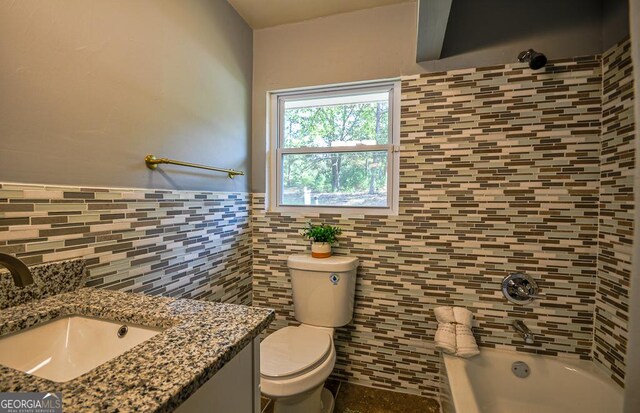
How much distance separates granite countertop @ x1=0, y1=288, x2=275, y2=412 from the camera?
42cm

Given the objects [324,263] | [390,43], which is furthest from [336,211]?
[390,43]

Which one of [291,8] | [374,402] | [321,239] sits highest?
[291,8]

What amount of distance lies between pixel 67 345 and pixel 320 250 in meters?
1.18

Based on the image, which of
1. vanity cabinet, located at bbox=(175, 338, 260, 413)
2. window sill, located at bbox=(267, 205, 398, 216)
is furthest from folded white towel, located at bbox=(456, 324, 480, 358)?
vanity cabinet, located at bbox=(175, 338, 260, 413)

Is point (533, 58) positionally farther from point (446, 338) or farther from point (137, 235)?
point (137, 235)

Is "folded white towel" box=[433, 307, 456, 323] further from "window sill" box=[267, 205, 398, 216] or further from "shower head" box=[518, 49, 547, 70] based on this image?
"shower head" box=[518, 49, 547, 70]

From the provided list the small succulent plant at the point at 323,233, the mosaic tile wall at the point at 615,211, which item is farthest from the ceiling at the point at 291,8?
the small succulent plant at the point at 323,233

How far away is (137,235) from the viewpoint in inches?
44.6

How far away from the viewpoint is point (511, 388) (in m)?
1.46

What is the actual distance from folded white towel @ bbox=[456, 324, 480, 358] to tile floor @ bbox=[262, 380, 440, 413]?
17.6 inches

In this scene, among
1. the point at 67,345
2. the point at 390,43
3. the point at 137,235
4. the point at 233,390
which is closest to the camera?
the point at 233,390

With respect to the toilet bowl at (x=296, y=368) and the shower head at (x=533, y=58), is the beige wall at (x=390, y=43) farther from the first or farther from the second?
the toilet bowl at (x=296, y=368)

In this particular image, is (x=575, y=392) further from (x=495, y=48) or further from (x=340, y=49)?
(x=340, y=49)

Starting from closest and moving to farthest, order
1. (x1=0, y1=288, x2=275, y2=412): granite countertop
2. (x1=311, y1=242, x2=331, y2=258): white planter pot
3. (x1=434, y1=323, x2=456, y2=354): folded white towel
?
(x1=0, y1=288, x2=275, y2=412): granite countertop → (x1=434, y1=323, x2=456, y2=354): folded white towel → (x1=311, y1=242, x2=331, y2=258): white planter pot
